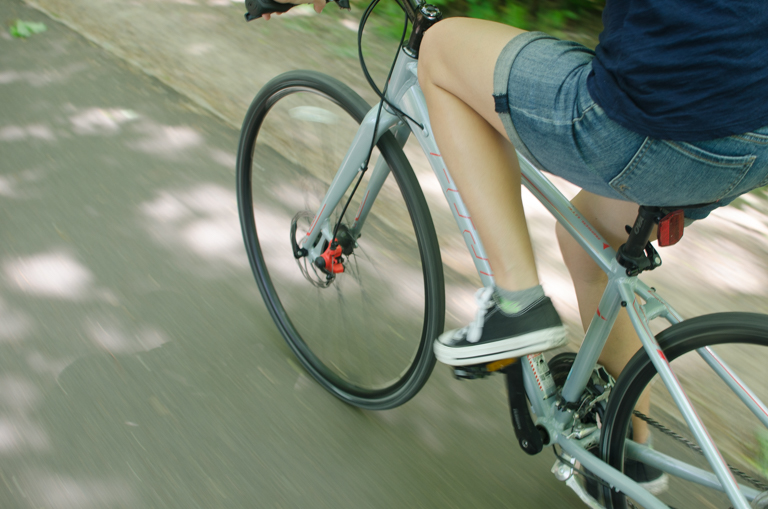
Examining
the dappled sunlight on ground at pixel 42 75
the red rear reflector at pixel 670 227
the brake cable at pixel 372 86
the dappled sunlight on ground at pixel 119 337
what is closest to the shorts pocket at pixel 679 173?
the red rear reflector at pixel 670 227

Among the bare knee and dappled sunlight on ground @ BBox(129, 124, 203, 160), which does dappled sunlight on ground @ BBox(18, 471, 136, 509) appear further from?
dappled sunlight on ground @ BBox(129, 124, 203, 160)

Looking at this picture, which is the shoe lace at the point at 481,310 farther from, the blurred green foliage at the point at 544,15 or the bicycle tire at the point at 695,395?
the blurred green foliage at the point at 544,15

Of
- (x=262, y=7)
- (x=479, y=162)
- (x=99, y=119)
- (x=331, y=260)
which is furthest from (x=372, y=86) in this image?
(x=99, y=119)

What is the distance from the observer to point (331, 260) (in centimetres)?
214

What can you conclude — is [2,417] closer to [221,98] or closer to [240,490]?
[240,490]

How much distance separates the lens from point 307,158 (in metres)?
2.58

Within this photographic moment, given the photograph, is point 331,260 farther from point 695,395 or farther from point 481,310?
point 695,395

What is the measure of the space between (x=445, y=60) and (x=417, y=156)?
7.17 ft

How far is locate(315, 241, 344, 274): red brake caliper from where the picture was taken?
2.13 m

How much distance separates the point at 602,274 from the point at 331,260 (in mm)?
937

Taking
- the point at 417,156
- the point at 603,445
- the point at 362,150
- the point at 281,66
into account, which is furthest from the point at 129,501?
the point at 281,66

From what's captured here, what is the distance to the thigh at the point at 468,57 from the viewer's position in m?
1.31

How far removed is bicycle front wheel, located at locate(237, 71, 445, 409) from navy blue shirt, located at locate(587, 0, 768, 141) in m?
0.74

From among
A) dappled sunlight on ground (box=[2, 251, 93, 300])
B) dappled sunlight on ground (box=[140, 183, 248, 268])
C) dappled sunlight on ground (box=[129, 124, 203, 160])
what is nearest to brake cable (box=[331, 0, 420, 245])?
dappled sunlight on ground (box=[140, 183, 248, 268])
